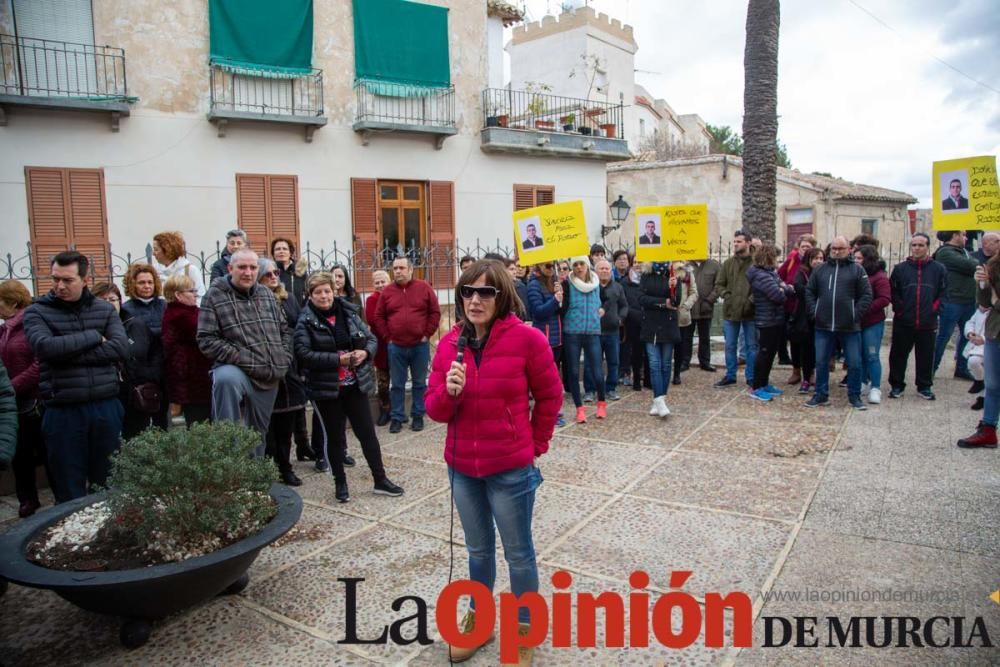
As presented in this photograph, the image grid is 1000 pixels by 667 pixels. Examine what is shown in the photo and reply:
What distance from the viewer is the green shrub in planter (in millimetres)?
3324

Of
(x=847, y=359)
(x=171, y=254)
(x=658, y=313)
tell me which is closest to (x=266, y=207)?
(x=171, y=254)

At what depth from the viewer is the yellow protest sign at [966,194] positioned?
7.05 meters

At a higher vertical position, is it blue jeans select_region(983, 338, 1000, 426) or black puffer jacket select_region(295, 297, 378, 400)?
black puffer jacket select_region(295, 297, 378, 400)

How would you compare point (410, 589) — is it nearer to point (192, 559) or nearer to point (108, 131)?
point (192, 559)

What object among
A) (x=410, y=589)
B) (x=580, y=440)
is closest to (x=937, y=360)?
(x=580, y=440)

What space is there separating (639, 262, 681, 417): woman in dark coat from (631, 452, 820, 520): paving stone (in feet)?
5.18

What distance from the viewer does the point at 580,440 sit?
A: 22.0 feet

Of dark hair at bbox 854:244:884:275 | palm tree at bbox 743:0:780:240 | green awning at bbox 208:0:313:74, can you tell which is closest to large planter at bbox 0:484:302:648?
dark hair at bbox 854:244:884:275

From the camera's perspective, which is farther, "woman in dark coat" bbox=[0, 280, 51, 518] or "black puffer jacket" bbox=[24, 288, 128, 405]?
"woman in dark coat" bbox=[0, 280, 51, 518]

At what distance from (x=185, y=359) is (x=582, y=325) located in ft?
13.4

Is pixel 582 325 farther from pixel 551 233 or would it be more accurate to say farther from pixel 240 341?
pixel 240 341

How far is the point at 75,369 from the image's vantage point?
14.6 ft

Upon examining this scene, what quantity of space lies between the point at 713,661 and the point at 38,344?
170 inches

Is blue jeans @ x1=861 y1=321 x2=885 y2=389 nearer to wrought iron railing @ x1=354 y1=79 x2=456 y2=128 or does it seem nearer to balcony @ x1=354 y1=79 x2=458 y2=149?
balcony @ x1=354 y1=79 x2=458 y2=149
